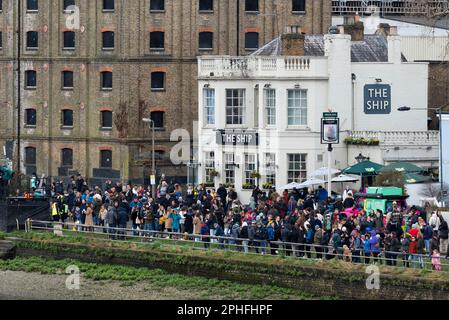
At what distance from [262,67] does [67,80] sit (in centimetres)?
2320

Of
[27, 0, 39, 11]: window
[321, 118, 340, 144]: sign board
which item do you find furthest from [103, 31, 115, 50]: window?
[321, 118, 340, 144]: sign board

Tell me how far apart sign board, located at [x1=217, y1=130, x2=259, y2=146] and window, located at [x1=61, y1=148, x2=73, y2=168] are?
21351 millimetres

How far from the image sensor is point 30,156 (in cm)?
11138

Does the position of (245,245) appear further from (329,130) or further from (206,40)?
(206,40)

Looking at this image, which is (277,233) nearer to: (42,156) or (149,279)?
(149,279)

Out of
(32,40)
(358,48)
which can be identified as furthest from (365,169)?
(32,40)

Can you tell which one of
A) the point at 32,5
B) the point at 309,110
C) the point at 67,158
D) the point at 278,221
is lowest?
the point at 278,221

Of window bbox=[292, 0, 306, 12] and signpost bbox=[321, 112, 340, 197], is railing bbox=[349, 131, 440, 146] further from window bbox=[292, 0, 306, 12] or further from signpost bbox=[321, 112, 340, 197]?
window bbox=[292, 0, 306, 12]

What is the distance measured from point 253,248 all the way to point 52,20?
1658 inches

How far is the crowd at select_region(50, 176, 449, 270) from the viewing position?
217ft

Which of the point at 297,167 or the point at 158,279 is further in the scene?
the point at 297,167

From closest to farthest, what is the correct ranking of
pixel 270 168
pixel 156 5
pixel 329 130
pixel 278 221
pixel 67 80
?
pixel 278 221 < pixel 329 130 < pixel 270 168 < pixel 156 5 < pixel 67 80

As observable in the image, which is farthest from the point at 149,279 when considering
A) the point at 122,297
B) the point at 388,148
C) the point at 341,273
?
the point at 388,148

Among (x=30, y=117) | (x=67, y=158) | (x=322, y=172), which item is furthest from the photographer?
(x=30, y=117)
